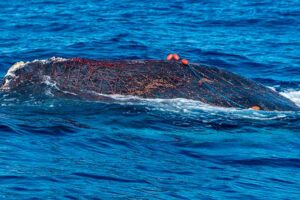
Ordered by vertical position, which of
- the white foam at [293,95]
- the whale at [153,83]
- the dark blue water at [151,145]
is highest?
the white foam at [293,95]

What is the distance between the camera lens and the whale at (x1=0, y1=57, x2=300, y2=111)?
1394 centimetres

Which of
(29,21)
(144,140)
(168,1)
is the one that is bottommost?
(144,140)

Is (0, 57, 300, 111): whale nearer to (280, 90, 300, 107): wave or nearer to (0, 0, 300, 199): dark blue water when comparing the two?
(0, 0, 300, 199): dark blue water

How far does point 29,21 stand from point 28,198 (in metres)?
19.1

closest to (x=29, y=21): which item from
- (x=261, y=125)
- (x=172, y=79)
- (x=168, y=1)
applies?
(x=168, y=1)

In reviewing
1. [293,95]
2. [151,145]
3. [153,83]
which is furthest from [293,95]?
[151,145]

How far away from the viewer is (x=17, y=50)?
2206 cm

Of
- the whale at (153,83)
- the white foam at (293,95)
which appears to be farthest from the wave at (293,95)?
the whale at (153,83)

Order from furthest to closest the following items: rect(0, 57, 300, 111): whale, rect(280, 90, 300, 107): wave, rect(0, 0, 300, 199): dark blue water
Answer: rect(280, 90, 300, 107): wave, rect(0, 57, 300, 111): whale, rect(0, 0, 300, 199): dark blue water

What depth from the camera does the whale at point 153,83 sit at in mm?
13938

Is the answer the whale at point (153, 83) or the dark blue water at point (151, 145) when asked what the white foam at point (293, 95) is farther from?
the whale at point (153, 83)

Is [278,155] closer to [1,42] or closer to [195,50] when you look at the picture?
[195,50]

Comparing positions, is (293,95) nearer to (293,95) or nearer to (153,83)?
(293,95)

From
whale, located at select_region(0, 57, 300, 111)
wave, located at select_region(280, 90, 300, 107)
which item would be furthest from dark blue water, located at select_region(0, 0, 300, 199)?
whale, located at select_region(0, 57, 300, 111)
